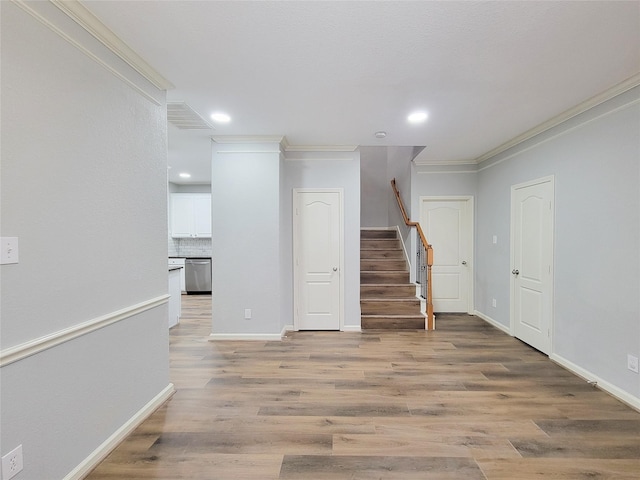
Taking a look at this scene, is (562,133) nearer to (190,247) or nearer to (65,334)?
(65,334)

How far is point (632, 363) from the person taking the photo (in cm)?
252

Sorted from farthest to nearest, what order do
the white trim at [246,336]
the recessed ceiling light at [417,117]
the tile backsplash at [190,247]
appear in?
the tile backsplash at [190,247] → the white trim at [246,336] → the recessed ceiling light at [417,117]

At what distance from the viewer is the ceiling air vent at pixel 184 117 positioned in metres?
3.02

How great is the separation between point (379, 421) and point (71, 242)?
232 cm

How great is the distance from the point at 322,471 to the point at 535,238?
355cm

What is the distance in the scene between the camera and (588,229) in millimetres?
2969

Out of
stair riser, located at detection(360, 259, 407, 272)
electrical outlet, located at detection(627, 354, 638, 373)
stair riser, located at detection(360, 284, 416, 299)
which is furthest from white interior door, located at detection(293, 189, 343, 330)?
electrical outlet, located at detection(627, 354, 638, 373)

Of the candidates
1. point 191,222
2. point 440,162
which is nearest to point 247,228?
point 440,162

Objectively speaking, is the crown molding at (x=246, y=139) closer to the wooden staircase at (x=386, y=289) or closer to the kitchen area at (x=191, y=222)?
the kitchen area at (x=191, y=222)

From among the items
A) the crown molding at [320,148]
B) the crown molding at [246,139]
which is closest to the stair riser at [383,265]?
the crown molding at [320,148]

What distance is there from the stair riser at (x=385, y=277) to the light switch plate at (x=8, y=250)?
4.47 m

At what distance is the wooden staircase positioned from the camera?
15.0 feet

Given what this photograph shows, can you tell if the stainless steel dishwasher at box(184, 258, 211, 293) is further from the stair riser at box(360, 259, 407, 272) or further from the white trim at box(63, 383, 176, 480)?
the white trim at box(63, 383, 176, 480)

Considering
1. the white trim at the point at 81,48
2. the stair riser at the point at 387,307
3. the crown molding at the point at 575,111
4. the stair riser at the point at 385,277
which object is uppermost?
the crown molding at the point at 575,111
